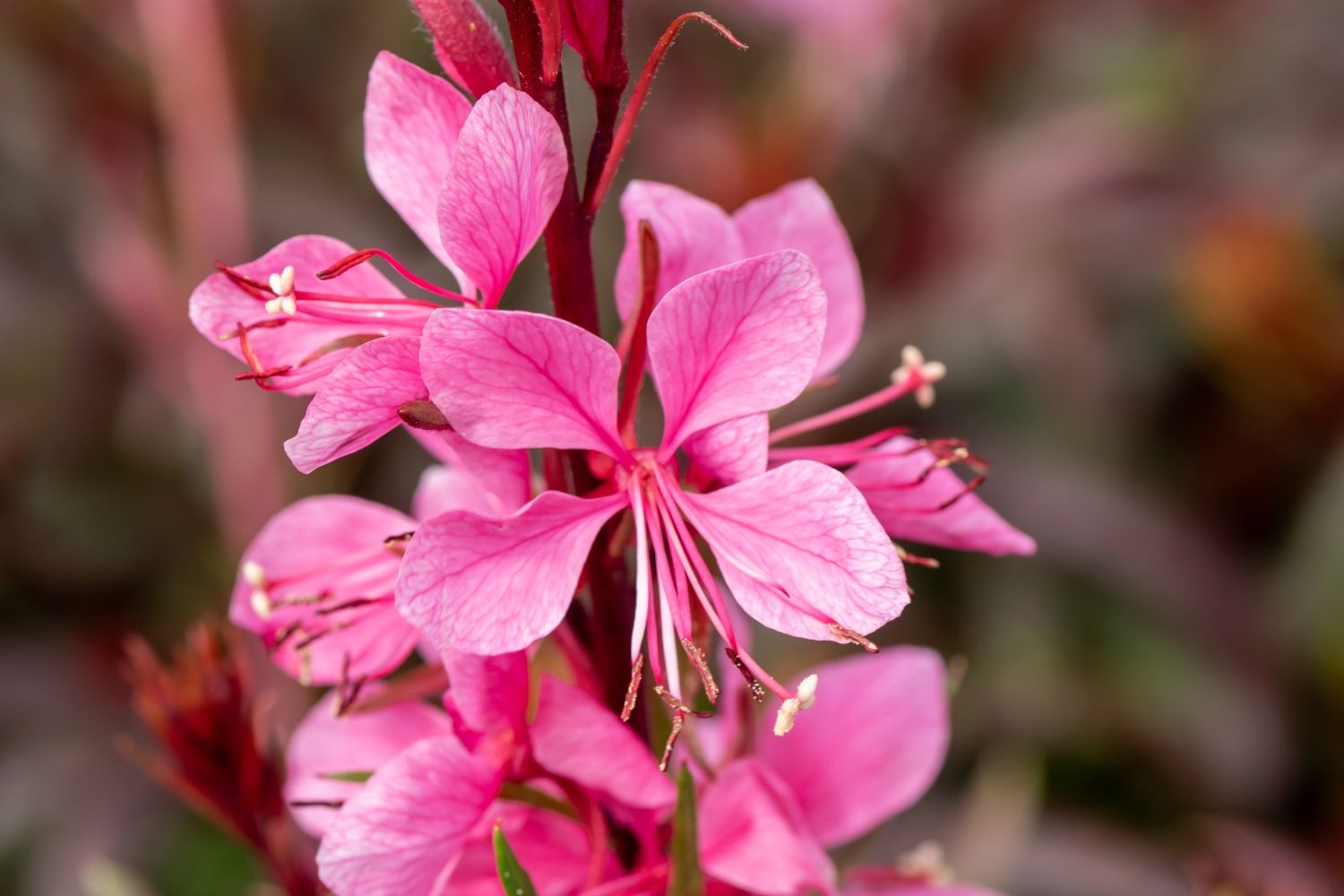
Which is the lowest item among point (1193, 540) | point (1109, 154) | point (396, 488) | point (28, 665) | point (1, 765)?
point (1, 765)

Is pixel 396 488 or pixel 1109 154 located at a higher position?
pixel 1109 154

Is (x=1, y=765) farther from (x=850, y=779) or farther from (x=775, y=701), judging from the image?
(x=850, y=779)

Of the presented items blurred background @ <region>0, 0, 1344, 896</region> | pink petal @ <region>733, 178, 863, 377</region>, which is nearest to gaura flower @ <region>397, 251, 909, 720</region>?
pink petal @ <region>733, 178, 863, 377</region>

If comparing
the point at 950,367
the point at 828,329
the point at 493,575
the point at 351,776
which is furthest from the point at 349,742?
the point at 950,367

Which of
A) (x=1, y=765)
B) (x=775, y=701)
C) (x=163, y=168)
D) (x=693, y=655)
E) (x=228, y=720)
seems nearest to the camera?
(x=693, y=655)

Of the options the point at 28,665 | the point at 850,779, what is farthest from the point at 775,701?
the point at 28,665

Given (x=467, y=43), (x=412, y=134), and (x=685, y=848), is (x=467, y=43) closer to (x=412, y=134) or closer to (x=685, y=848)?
(x=412, y=134)
